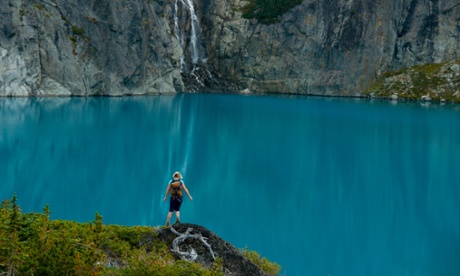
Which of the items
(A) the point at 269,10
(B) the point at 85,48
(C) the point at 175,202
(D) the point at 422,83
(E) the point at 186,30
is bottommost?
(C) the point at 175,202

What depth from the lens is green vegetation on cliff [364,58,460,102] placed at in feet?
367

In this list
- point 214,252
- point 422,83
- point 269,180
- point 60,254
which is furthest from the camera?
point 422,83

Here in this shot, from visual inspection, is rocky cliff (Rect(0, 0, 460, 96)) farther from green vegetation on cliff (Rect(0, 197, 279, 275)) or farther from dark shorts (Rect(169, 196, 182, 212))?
green vegetation on cliff (Rect(0, 197, 279, 275))

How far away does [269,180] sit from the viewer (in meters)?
33.0

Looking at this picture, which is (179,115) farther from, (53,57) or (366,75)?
(366,75)

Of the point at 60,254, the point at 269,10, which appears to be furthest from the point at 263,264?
the point at 269,10

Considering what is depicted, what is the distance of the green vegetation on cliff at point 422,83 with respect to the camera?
112 metres

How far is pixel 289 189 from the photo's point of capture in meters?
31.1

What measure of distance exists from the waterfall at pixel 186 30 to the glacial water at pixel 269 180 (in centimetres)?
5784

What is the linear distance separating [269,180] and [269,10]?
101 meters

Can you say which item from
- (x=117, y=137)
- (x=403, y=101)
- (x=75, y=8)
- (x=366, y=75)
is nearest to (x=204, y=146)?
(x=117, y=137)

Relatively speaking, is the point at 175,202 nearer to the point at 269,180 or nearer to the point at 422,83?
the point at 269,180

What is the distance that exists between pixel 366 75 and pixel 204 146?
86.8m

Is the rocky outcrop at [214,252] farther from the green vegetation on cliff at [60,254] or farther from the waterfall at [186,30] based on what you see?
the waterfall at [186,30]
